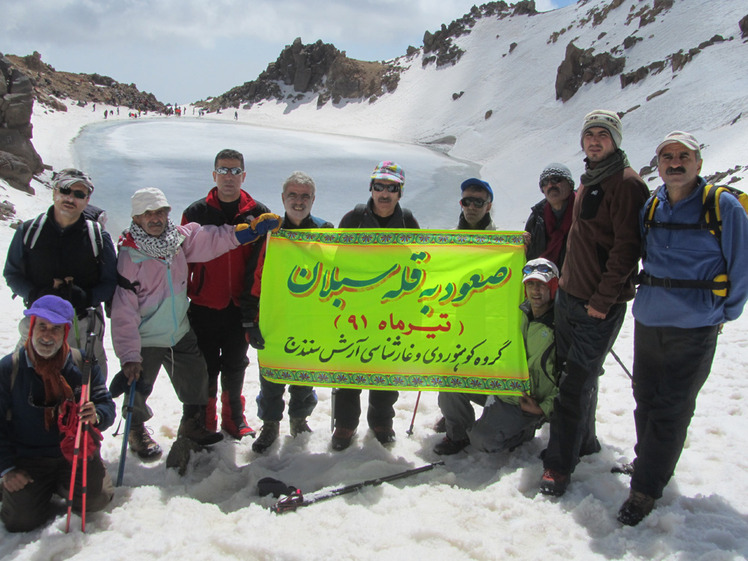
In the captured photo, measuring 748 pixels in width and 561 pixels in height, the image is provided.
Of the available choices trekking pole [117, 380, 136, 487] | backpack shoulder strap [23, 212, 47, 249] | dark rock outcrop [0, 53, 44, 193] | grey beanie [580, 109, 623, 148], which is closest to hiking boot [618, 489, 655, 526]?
grey beanie [580, 109, 623, 148]

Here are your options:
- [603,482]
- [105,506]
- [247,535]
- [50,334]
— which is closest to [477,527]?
[603,482]

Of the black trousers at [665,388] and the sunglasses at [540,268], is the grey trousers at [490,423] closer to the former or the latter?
the black trousers at [665,388]

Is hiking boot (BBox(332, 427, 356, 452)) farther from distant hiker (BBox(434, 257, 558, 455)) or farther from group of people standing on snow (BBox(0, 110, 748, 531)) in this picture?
distant hiker (BBox(434, 257, 558, 455))

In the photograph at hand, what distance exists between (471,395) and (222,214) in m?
2.60

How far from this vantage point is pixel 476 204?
4586 millimetres

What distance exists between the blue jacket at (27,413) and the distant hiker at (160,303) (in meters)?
0.45

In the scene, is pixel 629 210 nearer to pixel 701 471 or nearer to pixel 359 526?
pixel 701 471

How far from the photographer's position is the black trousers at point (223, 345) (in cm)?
454

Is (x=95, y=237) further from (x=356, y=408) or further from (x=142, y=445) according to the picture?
(x=356, y=408)

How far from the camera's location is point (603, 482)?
3689 millimetres

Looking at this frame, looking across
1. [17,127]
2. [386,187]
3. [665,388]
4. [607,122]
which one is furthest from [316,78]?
[665,388]

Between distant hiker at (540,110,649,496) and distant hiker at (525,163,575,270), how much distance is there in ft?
2.36

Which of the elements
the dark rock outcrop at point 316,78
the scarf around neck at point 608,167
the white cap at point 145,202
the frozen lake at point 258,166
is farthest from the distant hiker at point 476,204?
the dark rock outcrop at point 316,78

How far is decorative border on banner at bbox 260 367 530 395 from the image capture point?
411 cm
